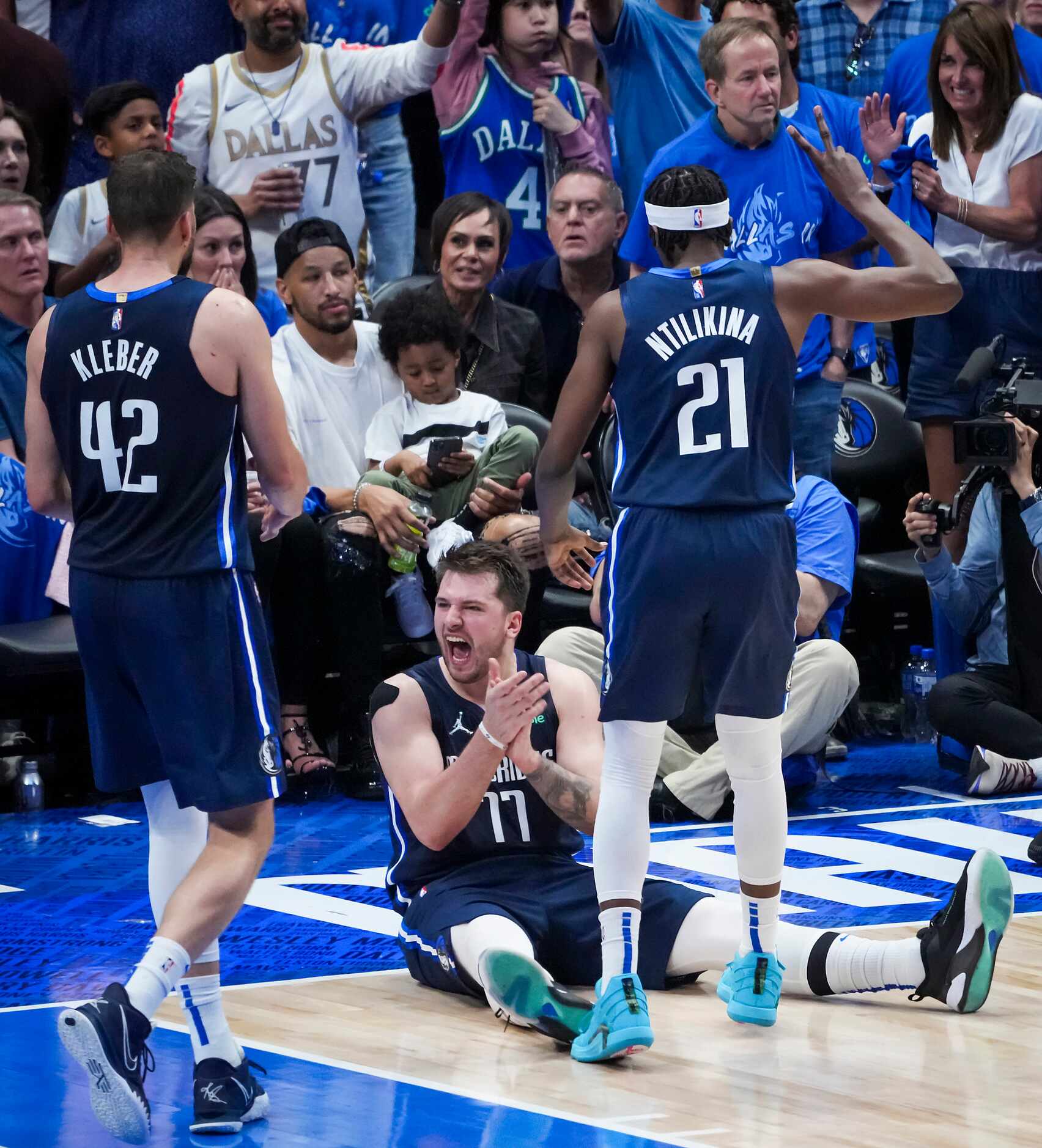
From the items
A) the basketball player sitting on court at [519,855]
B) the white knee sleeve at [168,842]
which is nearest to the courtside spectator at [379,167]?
the basketball player sitting on court at [519,855]

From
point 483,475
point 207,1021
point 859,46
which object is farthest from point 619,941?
point 859,46

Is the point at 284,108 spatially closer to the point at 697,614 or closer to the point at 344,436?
the point at 344,436

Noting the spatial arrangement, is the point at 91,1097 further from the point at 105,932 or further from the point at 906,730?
the point at 906,730

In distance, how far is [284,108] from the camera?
7832mm

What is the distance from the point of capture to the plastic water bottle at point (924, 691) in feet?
25.4

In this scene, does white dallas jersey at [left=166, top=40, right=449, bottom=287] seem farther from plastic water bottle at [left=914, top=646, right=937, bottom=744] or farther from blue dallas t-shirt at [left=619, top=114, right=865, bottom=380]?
plastic water bottle at [left=914, top=646, right=937, bottom=744]

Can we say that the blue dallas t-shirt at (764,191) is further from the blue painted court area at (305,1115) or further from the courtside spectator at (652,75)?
the blue painted court area at (305,1115)

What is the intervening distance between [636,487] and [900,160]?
3801 mm

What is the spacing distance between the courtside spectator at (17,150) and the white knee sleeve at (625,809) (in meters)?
4.12

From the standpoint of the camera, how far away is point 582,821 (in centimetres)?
445

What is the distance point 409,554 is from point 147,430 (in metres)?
3.16

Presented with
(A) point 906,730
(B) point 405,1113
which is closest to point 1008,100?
(A) point 906,730

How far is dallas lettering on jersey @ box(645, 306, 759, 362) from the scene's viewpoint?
4.10 m

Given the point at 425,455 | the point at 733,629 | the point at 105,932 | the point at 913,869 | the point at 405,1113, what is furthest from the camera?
the point at 425,455
